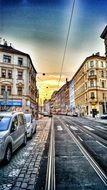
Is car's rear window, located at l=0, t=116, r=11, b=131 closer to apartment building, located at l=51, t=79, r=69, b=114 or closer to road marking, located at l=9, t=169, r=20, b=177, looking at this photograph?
road marking, located at l=9, t=169, r=20, b=177

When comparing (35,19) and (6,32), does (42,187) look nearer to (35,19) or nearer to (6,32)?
(35,19)

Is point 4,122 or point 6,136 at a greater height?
point 4,122

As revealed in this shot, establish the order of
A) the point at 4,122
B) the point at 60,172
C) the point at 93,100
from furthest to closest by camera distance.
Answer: the point at 93,100 < the point at 4,122 < the point at 60,172

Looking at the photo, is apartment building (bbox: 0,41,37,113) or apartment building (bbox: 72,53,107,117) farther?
A: apartment building (bbox: 72,53,107,117)

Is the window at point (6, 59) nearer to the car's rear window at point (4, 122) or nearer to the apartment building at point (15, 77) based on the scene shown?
the apartment building at point (15, 77)

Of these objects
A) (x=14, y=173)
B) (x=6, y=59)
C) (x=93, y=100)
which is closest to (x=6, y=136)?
(x=14, y=173)

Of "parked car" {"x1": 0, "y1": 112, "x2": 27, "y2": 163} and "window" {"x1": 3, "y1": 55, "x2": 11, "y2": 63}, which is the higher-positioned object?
"window" {"x1": 3, "y1": 55, "x2": 11, "y2": 63}

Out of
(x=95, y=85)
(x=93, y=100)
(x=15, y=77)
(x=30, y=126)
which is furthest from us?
(x=95, y=85)

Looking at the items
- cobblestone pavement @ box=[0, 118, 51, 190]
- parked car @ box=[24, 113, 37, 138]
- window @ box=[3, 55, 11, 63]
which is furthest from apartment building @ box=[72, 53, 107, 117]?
cobblestone pavement @ box=[0, 118, 51, 190]

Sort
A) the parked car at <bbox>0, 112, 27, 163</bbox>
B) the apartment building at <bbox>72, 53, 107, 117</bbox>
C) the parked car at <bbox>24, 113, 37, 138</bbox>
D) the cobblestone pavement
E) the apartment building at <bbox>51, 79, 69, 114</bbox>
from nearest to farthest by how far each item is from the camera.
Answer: the cobblestone pavement < the parked car at <bbox>0, 112, 27, 163</bbox> < the parked car at <bbox>24, 113, 37, 138</bbox> < the apartment building at <bbox>72, 53, 107, 117</bbox> < the apartment building at <bbox>51, 79, 69, 114</bbox>

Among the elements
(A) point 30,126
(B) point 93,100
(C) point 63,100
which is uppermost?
(C) point 63,100

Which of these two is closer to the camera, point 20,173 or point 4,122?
point 20,173

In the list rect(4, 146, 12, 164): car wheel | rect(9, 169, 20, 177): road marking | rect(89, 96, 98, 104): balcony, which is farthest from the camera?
rect(89, 96, 98, 104): balcony

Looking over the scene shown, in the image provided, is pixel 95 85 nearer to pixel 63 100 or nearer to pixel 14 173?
pixel 14 173
